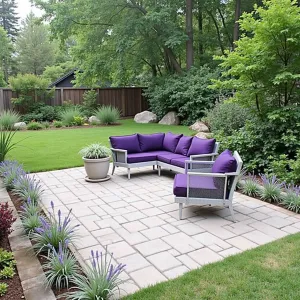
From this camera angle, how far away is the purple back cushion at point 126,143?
6.11m

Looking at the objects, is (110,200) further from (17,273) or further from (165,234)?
(17,273)

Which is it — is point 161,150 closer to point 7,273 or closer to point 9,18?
point 7,273

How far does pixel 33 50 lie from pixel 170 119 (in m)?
26.8

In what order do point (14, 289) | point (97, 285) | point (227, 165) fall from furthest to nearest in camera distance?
point (227, 165) → point (14, 289) → point (97, 285)

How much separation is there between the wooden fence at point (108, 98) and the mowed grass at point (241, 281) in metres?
14.2

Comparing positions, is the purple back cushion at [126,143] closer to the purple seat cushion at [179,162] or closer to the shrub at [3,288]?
the purple seat cushion at [179,162]

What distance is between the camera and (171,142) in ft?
20.5

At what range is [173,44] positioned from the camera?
13.4 metres

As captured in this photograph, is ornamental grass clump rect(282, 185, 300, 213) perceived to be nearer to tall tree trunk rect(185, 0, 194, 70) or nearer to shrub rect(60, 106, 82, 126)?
shrub rect(60, 106, 82, 126)

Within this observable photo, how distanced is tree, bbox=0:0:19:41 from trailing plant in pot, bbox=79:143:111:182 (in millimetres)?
39150

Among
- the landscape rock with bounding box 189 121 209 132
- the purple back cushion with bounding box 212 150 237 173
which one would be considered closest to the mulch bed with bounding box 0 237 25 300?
the purple back cushion with bounding box 212 150 237 173

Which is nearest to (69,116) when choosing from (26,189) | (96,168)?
(96,168)

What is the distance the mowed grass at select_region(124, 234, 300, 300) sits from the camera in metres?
2.27

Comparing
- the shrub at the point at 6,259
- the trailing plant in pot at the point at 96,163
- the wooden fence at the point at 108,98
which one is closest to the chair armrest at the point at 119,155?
the trailing plant in pot at the point at 96,163
